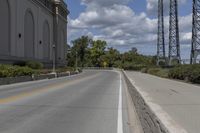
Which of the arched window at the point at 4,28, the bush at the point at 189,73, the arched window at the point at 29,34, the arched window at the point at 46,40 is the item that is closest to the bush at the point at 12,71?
the arched window at the point at 4,28

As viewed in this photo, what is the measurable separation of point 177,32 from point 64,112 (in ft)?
260

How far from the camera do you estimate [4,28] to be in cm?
6312

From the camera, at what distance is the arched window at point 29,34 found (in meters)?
76.0

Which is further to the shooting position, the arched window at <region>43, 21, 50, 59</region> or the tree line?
the tree line

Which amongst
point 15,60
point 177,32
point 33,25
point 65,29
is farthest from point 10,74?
point 65,29

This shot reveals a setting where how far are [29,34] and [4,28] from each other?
51.4 feet

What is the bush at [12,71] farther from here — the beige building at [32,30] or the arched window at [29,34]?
the arched window at [29,34]

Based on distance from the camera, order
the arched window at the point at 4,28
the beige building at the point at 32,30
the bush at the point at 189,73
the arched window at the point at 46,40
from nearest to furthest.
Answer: the bush at the point at 189,73 < the arched window at the point at 4,28 < the beige building at the point at 32,30 < the arched window at the point at 46,40

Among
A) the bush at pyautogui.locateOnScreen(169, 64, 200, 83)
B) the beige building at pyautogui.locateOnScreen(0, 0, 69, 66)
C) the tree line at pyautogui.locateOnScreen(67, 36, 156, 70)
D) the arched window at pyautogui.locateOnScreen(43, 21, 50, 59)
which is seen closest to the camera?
the bush at pyautogui.locateOnScreen(169, 64, 200, 83)

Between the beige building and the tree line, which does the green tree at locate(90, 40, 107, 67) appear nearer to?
the tree line

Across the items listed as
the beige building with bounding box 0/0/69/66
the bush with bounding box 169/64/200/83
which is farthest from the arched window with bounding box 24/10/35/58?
the bush with bounding box 169/64/200/83

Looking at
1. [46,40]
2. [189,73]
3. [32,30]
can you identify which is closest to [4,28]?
[32,30]

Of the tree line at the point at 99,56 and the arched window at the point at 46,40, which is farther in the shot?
the tree line at the point at 99,56

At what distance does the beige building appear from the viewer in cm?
6412
